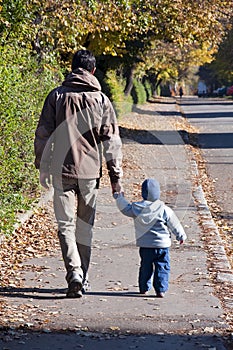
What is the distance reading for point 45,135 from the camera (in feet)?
22.9

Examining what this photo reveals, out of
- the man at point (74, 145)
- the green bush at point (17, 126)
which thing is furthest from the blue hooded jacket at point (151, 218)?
the green bush at point (17, 126)

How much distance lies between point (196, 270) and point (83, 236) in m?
1.51

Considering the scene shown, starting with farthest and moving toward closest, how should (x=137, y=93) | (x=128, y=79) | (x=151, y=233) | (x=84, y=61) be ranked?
(x=137, y=93), (x=128, y=79), (x=151, y=233), (x=84, y=61)

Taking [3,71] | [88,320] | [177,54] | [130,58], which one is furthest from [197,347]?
[177,54]

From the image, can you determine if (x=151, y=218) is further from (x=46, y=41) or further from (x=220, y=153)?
(x=220, y=153)

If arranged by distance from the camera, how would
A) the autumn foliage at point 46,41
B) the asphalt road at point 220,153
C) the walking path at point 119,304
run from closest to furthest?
1. the walking path at point 119,304
2. the autumn foliage at point 46,41
3. the asphalt road at point 220,153

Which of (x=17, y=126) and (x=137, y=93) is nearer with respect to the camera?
(x=17, y=126)

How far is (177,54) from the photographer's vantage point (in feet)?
163

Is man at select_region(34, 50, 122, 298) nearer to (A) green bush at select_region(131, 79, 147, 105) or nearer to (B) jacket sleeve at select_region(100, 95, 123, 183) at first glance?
(B) jacket sleeve at select_region(100, 95, 123, 183)

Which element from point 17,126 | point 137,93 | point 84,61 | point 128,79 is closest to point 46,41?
point 17,126

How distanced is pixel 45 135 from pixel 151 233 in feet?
4.33

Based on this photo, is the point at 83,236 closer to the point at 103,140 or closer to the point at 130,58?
the point at 103,140

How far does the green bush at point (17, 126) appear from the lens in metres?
8.53

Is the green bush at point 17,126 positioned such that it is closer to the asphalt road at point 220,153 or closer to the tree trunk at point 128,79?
the asphalt road at point 220,153
